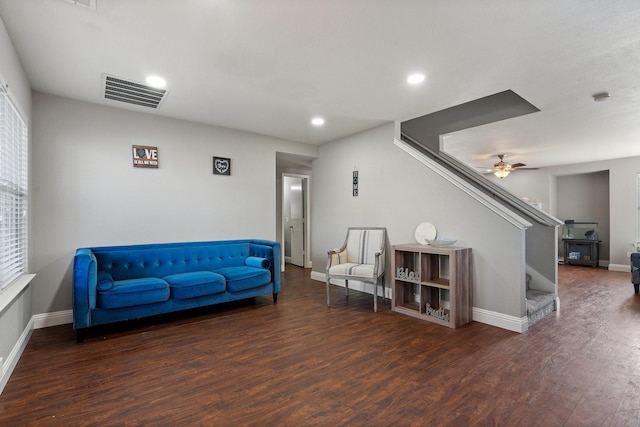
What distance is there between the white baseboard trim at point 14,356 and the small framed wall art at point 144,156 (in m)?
1.99

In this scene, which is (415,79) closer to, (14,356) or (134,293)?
(134,293)

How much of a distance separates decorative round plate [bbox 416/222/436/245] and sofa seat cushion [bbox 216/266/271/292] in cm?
201

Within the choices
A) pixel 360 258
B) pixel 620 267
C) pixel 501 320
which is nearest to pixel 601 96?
pixel 501 320

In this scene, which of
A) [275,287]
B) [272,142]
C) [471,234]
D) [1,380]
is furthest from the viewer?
[272,142]

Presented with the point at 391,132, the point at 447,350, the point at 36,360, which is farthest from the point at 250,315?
the point at 391,132

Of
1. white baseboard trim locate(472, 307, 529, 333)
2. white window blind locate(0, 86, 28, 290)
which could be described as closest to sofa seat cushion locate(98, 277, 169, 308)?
white window blind locate(0, 86, 28, 290)

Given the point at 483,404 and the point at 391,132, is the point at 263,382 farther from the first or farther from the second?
the point at 391,132

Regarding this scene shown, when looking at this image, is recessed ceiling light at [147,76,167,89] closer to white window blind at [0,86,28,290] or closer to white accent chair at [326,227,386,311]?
white window blind at [0,86,28,290]

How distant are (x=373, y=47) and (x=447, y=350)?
8.50ft

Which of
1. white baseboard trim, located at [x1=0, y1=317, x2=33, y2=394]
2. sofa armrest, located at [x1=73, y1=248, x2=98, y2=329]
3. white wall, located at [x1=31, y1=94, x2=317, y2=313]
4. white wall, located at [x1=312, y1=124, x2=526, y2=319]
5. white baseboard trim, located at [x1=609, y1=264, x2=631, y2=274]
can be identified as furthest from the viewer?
white baseboard trim, located at [x1=609, y1=264, x2=631, y2=274]

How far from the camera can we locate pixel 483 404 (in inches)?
74.5

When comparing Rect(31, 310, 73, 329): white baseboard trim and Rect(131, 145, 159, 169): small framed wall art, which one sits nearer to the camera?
Rect(31, 310, 73, 329): white baseboard trim

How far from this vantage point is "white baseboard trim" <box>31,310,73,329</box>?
3.20 metres

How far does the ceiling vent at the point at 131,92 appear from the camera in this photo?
3004mm
